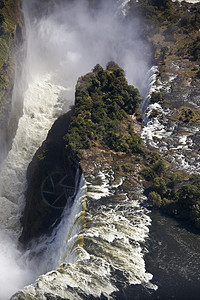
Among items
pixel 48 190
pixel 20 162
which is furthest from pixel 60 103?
pixel 48 190

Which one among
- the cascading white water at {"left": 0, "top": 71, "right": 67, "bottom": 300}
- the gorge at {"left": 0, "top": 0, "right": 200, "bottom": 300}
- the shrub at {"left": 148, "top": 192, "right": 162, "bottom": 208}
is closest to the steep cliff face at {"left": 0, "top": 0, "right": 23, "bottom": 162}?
the cascading white water at {"left": 0, "top": 71, "right": 67, "bottom": 300}

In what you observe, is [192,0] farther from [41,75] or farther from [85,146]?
[85,146]

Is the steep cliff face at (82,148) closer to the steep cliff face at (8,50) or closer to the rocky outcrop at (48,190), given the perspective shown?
the rocky outcrop at (48,190)

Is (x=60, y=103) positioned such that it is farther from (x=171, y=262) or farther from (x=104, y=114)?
(x=171, y=262)

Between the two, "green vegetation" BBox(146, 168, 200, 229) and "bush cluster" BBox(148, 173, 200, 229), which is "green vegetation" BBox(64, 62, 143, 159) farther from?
"bush cluster" BBox(148, 173, 200, 229)

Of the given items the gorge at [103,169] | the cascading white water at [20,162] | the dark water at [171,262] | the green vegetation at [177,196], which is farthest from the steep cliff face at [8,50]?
the dark water at [171,262]

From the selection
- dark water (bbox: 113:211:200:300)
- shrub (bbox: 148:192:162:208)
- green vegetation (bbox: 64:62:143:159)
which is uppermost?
green vegetation (bbox: 64:62:143:159)

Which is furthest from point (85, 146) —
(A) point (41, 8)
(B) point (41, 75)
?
(A) point (41, 8)
